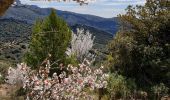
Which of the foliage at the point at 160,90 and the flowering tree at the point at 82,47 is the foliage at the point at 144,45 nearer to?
the foliage at the point at 160,90

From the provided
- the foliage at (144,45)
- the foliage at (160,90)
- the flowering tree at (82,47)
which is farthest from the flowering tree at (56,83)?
the flowering tree at (82,47)

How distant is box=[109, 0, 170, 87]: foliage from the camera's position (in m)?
23.3

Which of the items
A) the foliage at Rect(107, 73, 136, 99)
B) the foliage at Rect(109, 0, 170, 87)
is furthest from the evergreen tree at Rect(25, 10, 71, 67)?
the foliage at Rect(107, 73, 136, 99)

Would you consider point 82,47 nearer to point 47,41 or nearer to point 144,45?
point 47,41

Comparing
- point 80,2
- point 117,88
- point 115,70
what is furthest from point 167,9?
point 80,2

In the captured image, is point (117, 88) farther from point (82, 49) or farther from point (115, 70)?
point (82, 49)

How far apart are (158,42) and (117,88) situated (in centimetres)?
645

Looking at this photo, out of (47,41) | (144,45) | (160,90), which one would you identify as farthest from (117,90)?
(47,41)

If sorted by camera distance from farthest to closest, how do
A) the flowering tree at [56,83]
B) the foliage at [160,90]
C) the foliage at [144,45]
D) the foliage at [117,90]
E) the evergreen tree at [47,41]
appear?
the evergreen tree at [47,41] → the foliage at [144,45] → the foliage at [160,90] → the foliage at [117,90] → the flowering tree at [56,83]

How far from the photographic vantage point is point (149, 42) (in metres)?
24.9

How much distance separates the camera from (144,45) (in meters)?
24.5

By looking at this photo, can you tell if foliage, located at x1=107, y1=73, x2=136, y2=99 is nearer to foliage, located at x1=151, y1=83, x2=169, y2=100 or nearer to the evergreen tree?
foliage, located at x1=151, y1=83, x2=169, y2=100

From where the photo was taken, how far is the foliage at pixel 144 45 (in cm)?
2328

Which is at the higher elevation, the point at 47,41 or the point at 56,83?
the point at 56,83
